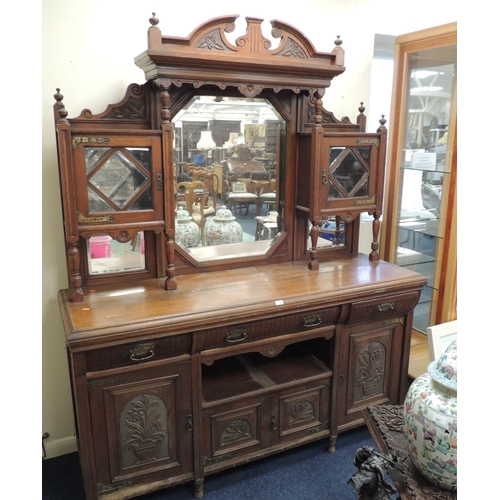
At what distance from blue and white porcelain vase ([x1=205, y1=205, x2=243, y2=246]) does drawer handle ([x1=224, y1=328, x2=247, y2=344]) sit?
1.66ft

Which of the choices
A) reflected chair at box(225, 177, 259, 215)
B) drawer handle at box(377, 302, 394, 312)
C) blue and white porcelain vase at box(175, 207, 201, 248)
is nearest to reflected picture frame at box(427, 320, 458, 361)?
Answer: drawer handle at box(377, 302, 394, 312)

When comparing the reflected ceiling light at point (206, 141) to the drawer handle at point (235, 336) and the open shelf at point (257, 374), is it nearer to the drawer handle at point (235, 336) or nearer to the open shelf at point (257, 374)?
the drawer handle at point (235, 336)

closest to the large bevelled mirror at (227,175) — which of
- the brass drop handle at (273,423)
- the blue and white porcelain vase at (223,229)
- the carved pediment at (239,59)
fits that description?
the blue and white porcelain vase at (223,229)

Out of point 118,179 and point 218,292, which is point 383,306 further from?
point 118,179

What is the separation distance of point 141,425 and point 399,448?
3.15 ft

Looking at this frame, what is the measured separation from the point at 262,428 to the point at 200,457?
302 mm

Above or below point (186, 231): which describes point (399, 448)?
below

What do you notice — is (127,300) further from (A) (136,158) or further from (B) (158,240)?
(A) (136,158)

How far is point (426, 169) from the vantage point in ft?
8.43

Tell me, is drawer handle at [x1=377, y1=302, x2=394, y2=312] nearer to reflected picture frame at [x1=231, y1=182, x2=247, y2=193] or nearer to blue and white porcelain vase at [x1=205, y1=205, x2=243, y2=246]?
blue and white porcelain vase at [x1=205, y1=205, x2=243, y2=246]

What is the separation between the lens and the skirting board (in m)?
2.18

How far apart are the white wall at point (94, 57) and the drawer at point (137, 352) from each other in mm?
527

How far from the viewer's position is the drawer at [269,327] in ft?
5.88

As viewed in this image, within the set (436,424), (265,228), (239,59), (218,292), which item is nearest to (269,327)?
(218,292)
